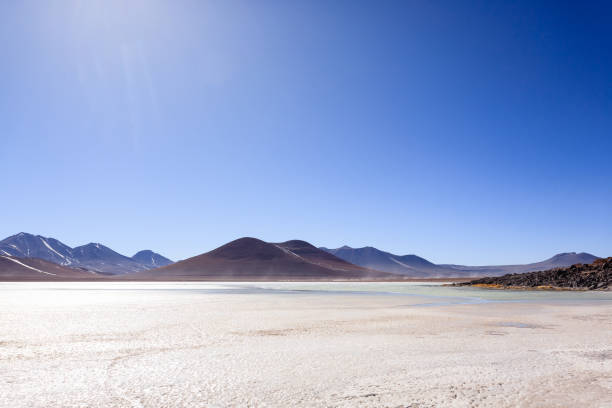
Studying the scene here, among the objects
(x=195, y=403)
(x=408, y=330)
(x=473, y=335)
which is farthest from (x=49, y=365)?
(x=473, y=335)

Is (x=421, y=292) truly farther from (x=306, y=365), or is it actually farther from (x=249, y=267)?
(x=249, y=267)

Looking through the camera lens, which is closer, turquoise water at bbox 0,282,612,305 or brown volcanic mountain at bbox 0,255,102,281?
turquoise water at bbox 0,282,612,305

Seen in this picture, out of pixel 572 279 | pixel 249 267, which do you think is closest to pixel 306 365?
pixel 572 279

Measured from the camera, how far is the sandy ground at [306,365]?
579cm

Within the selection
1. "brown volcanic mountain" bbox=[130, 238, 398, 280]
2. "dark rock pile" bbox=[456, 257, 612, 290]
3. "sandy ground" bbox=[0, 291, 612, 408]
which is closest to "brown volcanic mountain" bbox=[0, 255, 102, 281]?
"brown volcanic mountain" bbox=[130, 238, 398, 280]

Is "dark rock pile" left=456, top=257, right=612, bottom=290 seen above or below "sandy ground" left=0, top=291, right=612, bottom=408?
above

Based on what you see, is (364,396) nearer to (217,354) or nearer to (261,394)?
(261,394)

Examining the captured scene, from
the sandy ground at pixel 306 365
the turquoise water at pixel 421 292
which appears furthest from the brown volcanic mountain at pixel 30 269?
the sandy ground at pixel 306 365

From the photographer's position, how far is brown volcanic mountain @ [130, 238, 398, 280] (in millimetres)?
145125

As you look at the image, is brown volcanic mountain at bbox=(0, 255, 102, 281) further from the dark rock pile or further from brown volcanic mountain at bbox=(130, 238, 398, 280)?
the dark rock pile

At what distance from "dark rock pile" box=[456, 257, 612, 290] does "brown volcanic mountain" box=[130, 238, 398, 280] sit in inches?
3594

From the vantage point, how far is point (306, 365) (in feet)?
25.1

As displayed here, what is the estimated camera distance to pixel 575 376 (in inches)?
273

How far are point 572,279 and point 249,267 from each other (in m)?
119
